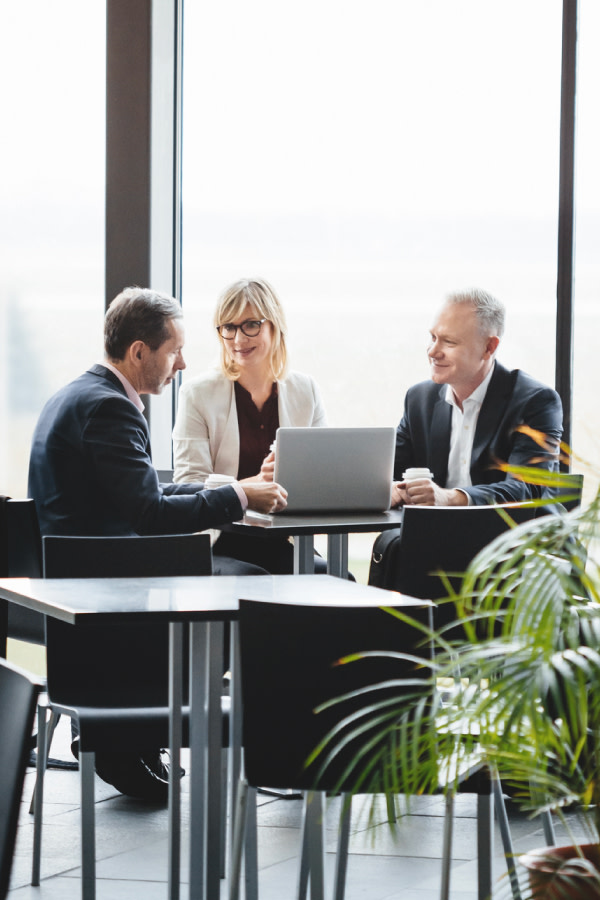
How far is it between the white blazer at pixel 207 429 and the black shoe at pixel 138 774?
972 mm

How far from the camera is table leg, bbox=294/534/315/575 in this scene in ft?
12.9

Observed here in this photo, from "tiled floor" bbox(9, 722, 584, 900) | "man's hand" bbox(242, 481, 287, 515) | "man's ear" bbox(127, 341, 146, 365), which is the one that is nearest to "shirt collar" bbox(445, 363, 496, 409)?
"man's hand" bbox(242, 481, 287, 515)

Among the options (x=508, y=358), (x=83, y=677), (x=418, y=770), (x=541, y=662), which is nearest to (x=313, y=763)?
(x=418, y=770)

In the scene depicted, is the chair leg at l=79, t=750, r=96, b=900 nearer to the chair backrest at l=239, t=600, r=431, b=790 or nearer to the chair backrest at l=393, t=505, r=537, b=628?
the chair backrest at l=239, t=600, r=431, b=790

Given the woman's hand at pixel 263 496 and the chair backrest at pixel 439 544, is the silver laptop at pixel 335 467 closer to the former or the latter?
the woman's hand at pixel 263 496

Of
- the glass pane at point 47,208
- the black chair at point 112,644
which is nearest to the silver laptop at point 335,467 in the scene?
the black chair at point 112,644

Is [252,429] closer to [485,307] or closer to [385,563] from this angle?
[385,563]

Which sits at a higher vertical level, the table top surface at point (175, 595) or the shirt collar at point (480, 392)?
the shirt collar at point (480, 392)

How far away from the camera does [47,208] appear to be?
5828mm

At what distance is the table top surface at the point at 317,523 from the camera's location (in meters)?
3.69

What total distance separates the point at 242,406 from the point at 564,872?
9.40ft

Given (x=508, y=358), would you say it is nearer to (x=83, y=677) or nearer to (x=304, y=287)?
(x=304, y=287)

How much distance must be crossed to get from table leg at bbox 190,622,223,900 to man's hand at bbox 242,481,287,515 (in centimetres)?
124

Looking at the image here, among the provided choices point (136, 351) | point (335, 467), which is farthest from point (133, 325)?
point (335, 467)
